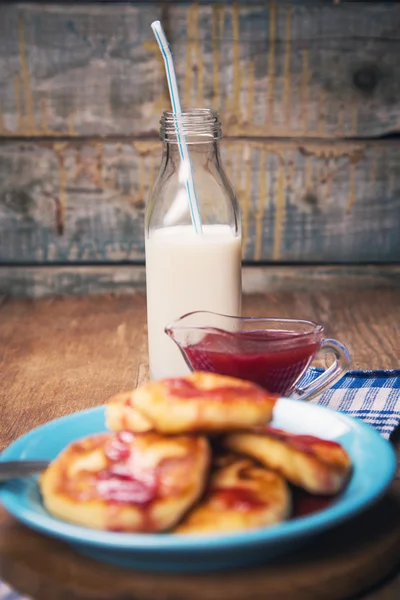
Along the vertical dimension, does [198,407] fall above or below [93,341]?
above

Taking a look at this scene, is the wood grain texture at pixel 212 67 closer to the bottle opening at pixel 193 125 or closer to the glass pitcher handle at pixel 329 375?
the bottle opening at pixel 193 125

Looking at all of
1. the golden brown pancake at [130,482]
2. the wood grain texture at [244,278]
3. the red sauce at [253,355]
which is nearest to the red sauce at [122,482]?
the golden brown pancake at [130,482]

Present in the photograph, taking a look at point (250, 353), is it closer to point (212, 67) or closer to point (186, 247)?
point (186, 247)

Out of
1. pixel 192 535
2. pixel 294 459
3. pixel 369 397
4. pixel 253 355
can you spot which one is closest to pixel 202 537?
pixel 192 535

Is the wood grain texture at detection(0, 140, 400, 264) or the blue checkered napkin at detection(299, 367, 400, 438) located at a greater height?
the wood grain texture at detection(0, 140, 400, 264)

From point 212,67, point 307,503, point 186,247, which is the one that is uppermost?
point 212,67

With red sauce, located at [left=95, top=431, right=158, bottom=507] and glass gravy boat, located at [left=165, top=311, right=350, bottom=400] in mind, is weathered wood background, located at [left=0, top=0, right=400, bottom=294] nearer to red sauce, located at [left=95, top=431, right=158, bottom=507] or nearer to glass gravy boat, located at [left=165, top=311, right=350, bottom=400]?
glass gravy boat, located at [left=165, top=311, right=350, bottom=400]

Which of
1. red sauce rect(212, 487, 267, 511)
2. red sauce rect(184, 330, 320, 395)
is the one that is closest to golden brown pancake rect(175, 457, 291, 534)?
red sauce rect(212, 487, 267, 511)
